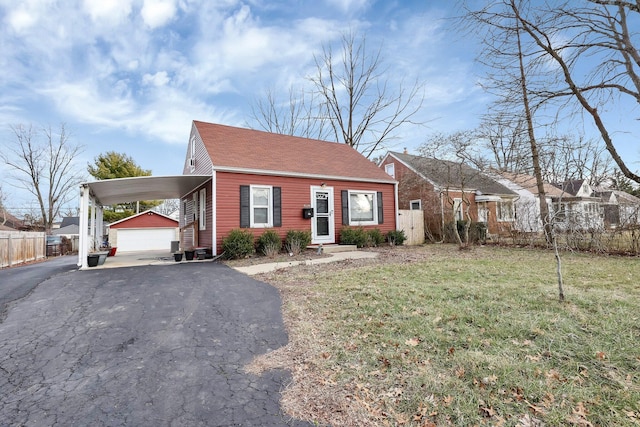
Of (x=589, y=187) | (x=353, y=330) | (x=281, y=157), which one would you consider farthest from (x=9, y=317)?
(x=589, y=187)

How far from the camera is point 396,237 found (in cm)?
1370

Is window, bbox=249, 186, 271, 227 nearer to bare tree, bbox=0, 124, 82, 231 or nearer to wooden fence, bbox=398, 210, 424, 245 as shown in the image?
wooden fence, bbox=398, 210, 424, 245

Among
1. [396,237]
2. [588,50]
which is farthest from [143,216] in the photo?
[588,50]

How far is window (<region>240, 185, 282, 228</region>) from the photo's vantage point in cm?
1083

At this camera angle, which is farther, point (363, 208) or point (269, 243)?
point (363, 208)

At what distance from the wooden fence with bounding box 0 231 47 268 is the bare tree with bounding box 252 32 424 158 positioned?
16427 millimetres

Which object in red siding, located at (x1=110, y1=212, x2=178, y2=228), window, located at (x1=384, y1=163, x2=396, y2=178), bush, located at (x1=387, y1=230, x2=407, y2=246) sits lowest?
bush, located at (x1=387, y1=230, x2=407, y2=246)

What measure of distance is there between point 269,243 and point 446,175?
489 inches

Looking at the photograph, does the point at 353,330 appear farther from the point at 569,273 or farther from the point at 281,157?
the point at 281,157

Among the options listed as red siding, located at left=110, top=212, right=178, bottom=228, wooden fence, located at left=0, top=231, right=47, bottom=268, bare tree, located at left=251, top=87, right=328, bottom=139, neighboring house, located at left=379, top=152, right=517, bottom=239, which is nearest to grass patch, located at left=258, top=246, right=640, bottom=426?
neighboring house, located at left=379, top=152, right=517, bottom=239

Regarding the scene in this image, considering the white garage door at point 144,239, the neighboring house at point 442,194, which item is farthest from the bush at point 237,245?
the white garage door at point 144,239

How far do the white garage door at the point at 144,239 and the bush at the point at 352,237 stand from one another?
12055mm

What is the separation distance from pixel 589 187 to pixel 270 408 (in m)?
33.4

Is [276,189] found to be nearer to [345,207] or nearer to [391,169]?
[345,207]
